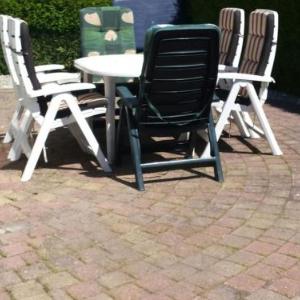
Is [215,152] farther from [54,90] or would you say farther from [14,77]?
[14,77]

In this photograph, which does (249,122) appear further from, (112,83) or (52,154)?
(52,154)

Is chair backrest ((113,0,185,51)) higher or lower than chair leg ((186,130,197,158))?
higher

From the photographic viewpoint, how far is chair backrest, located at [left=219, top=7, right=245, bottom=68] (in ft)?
19.4

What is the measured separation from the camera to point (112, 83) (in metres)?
5.11

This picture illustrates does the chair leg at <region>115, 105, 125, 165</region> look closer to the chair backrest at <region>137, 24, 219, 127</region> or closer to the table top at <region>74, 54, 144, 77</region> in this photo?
the table top at <region>74, 54, 144, 77</region>

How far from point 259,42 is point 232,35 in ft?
2.22

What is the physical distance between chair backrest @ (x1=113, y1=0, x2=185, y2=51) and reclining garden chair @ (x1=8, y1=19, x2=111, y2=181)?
6.22 metres

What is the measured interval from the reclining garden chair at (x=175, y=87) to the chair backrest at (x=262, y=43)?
2.90 ft

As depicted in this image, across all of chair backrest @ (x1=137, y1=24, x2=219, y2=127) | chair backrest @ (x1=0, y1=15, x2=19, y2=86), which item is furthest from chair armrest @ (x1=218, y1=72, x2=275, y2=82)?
chair backrest @ (x1=0, y1=15, x2=19, y2=86)

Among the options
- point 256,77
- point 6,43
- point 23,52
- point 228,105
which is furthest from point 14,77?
point 256,77

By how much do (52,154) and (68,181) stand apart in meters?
0.89

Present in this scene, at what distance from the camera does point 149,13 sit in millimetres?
11258

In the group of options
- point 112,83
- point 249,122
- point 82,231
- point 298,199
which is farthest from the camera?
point 249,122

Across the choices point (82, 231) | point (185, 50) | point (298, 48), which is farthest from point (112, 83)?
point (298, 48)
